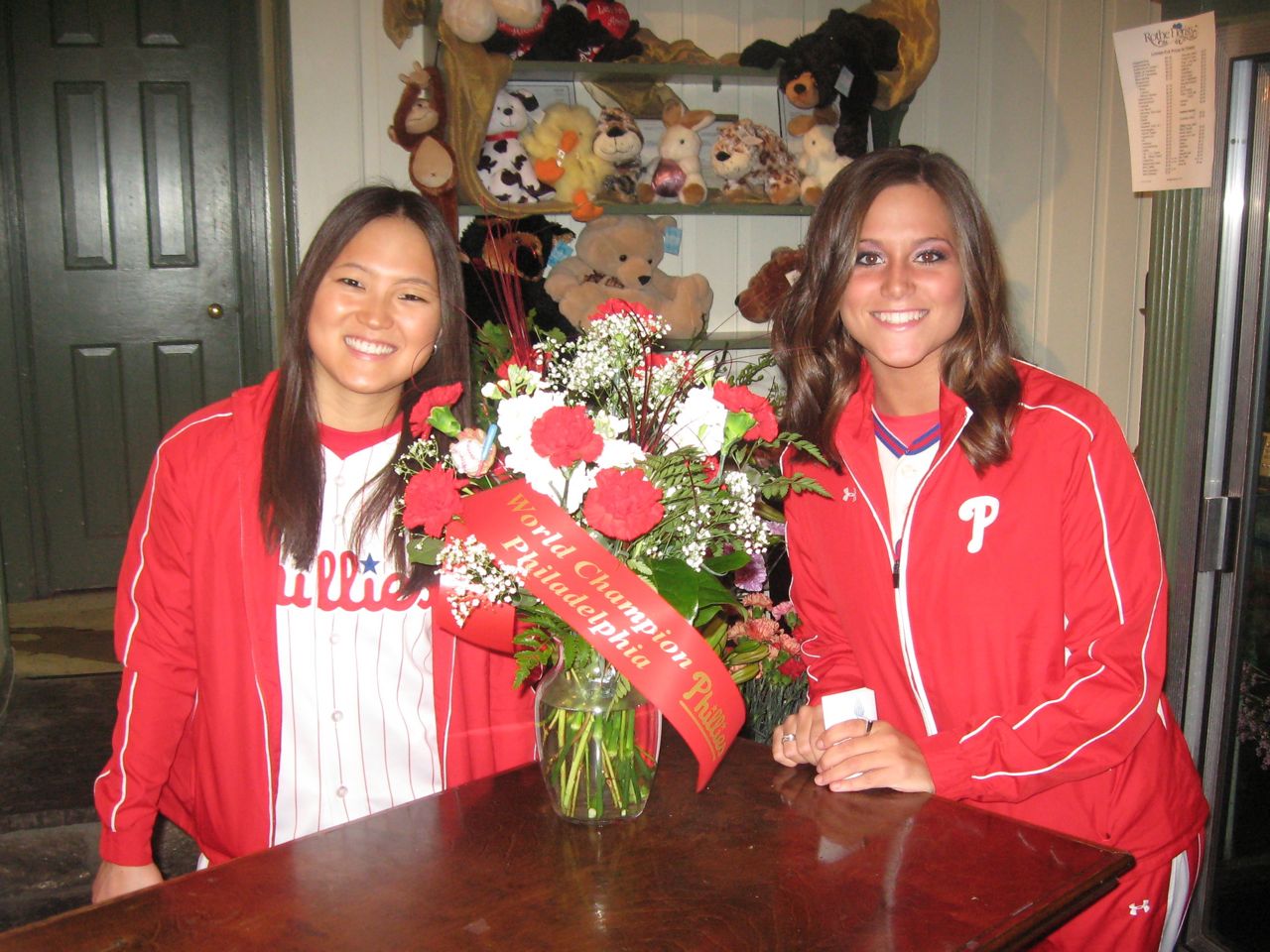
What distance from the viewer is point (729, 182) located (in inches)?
134

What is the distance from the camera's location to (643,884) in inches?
39.8

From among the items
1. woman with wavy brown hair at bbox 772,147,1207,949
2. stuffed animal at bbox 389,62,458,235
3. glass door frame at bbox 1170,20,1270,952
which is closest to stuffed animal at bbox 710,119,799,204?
stuffed animal at bbox 389,62,458,235

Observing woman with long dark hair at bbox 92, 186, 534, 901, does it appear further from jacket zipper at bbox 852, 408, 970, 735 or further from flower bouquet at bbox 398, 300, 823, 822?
jacket zipper at bbox 852, 408, 970, 735

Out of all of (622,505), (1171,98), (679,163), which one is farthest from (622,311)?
(679,163)

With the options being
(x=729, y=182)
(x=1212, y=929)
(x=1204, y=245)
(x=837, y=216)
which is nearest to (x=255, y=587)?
(x=837, y=216)

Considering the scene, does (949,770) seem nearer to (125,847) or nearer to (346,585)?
(346,585)

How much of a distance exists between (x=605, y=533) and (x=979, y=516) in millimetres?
613

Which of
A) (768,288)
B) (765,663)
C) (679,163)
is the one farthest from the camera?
(768,288)

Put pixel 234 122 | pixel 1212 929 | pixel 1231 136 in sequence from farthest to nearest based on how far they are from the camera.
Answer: pixel 234 122
pixel 1212 929
pixel 1231 136

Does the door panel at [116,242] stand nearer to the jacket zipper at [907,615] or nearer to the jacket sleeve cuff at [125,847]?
the jacket sleeve cuff at [125,847]

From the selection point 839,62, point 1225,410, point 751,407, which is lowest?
point 1225,410

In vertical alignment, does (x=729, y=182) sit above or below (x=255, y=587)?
above

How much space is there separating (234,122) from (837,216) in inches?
122

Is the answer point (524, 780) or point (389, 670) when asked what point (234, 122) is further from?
point (524, 780)
